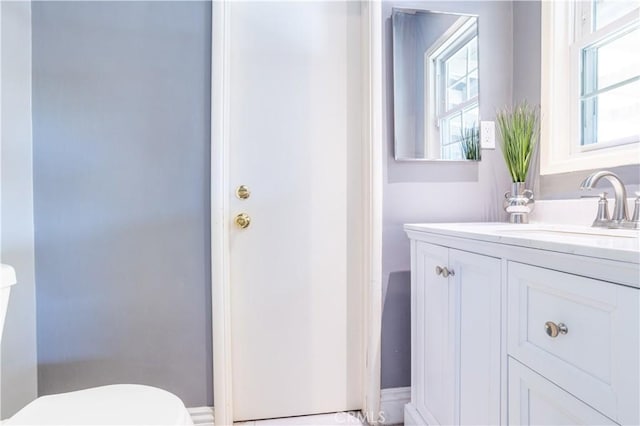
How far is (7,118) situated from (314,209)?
3.81ft

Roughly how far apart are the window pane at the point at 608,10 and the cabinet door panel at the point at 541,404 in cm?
126

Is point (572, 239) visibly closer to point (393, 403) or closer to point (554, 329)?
point (554, 329)

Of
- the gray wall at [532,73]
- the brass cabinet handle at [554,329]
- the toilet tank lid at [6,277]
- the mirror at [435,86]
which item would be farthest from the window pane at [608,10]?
the toilet tank lid at [6,277]

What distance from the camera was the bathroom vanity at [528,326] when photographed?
A: 0.50 meters

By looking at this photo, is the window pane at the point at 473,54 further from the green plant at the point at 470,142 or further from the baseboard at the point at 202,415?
the baseboard at the point at 202,415

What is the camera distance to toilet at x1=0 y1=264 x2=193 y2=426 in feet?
2.29

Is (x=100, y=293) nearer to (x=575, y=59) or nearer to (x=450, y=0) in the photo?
(x=450, y=0)

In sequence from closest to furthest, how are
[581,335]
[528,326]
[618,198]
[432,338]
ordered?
[581,335]
[528,326]
[618,198]
[432,338]

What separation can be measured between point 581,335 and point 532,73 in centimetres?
121

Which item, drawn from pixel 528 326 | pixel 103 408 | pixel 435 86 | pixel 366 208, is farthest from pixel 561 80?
pixel 103 408

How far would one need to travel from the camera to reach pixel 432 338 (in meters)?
1.07

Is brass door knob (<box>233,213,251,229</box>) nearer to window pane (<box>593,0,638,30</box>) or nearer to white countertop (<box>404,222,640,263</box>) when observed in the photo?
white countertop (<box>404,222,640,263</box>)

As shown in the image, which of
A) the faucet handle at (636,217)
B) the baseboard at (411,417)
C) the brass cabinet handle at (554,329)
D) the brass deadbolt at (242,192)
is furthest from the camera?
the brass deadbolt at (242,192)

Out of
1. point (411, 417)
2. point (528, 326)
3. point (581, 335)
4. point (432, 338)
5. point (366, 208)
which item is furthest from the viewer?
point (366, 208)
